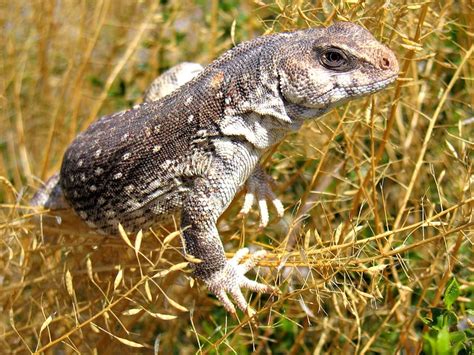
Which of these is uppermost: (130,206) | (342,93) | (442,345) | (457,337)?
(342,93)

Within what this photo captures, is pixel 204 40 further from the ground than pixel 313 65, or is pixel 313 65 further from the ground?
pixel 313 65

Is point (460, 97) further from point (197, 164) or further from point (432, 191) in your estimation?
point (197, 164)

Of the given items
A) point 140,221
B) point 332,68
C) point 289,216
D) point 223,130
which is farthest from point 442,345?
point 289,216

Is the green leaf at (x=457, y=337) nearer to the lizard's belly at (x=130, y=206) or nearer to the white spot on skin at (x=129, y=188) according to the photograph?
the lizard's belly at (x=130, y=206)

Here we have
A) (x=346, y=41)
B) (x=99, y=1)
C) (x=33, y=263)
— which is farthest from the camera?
(x=99, y=1)

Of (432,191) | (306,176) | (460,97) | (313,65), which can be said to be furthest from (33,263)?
(460,97)

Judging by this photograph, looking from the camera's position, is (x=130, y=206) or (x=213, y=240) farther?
(x=130, y=206)

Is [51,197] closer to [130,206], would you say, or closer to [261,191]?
[130,206]

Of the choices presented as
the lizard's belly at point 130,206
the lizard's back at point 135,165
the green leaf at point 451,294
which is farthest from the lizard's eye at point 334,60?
the green leaf at point 451,294
